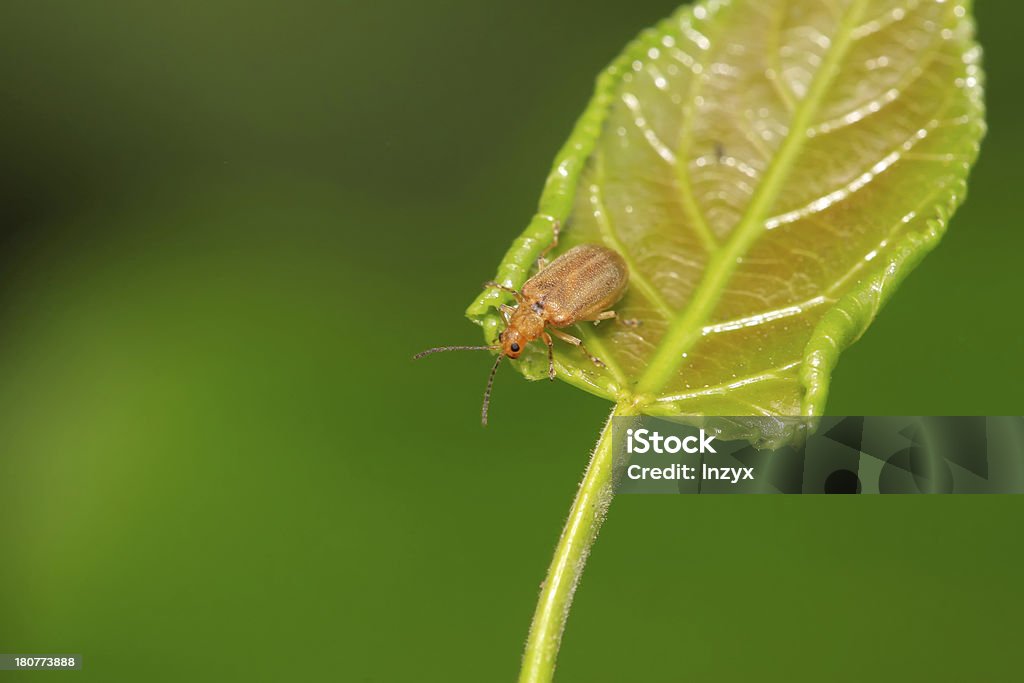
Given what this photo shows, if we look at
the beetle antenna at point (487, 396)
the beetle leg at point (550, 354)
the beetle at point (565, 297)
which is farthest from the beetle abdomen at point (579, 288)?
the beetle antenna at point (487, 396)

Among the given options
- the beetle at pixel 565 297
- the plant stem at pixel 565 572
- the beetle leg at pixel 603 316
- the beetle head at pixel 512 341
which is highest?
the beetle at pixel 565 297

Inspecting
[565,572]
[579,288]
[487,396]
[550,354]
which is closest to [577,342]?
[550,354]

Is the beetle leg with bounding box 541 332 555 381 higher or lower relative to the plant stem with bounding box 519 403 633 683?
higher

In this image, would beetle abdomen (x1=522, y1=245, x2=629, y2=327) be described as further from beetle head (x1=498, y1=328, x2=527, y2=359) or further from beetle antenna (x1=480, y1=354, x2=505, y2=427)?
beetle antenna (x1=480, y1=354, x2=505, y2=427)

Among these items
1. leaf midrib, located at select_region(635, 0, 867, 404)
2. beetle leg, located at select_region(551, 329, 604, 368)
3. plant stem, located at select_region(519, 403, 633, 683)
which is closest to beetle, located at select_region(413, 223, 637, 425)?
beetle leg, located at select_region(551, 329, 604, 368)

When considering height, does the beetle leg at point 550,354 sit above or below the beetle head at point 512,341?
below

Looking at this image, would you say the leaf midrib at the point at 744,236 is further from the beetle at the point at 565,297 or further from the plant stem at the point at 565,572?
the plant stem at the point at 565,572

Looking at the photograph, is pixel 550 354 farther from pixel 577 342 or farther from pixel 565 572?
pixel 565 572
